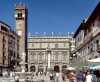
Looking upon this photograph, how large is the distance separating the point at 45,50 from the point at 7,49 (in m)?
54.8

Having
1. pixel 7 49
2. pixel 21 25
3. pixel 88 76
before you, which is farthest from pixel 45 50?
pixel 88 76

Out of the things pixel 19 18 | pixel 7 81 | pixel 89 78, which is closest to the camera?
pixel 89 78

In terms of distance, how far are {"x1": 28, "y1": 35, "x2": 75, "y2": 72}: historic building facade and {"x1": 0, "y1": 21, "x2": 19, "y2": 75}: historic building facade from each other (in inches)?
1561

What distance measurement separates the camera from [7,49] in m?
110

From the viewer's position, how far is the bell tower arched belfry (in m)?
129

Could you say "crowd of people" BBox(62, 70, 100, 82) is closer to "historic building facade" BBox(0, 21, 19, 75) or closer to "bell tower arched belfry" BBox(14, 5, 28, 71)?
"historic building facade" BBox(0, 21, 19, 75)

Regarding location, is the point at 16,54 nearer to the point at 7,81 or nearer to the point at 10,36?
the point at 10,36

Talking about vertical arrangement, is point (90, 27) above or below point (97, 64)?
above

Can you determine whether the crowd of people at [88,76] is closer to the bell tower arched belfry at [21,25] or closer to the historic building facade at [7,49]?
the historic building facade at [7,49]

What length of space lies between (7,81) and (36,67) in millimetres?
121059

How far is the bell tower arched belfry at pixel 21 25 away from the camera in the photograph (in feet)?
422

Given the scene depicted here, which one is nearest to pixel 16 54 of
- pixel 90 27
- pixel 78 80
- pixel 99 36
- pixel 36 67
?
pixel 36 67

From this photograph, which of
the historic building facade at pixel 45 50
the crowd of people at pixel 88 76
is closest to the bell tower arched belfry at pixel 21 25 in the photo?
the historic building facade at pixel 45 50

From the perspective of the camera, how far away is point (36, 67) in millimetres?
160375
